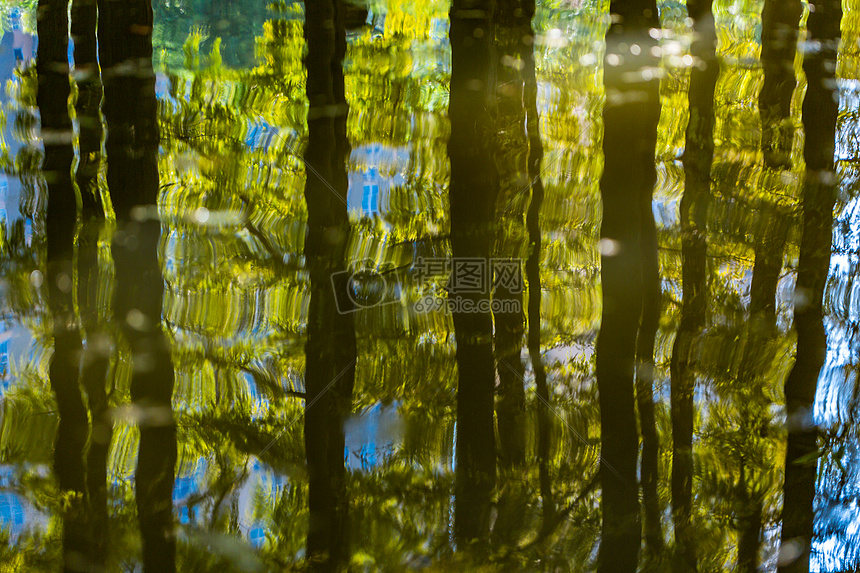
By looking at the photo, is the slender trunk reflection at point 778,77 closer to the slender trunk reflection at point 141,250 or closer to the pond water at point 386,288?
the pond water at point 386,288

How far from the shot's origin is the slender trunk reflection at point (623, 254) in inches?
32.3

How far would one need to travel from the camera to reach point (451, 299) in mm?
792

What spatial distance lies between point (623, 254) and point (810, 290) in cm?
39

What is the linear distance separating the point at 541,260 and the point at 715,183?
0.37 metres

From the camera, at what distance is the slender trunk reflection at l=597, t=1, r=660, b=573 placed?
0.82 meters

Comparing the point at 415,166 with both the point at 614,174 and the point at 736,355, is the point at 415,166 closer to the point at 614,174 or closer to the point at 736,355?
the point at 614,174

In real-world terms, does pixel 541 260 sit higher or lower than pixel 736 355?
higher

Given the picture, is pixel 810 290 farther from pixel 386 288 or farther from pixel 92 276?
pixel 92 276

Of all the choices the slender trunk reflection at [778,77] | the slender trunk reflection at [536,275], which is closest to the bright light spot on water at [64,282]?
the slender trunk reflection at [536,275]

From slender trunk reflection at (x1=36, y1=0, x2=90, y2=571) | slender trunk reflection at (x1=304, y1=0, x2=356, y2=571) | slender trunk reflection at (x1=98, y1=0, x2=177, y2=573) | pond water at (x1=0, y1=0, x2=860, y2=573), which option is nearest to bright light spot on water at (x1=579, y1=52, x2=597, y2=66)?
pond water at (x1=0, y1=0, x2=860, y2=573)

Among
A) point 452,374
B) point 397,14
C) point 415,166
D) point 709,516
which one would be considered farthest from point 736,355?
point 397,14

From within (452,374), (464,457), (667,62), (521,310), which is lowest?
(464,457)

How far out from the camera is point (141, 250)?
0.77 m

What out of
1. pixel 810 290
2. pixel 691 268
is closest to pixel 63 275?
pixel 691 268
